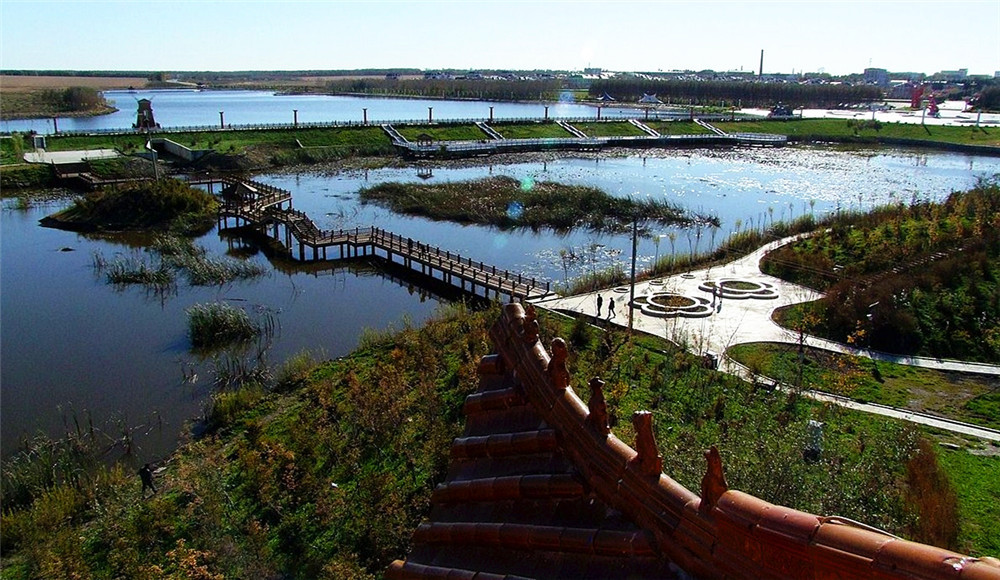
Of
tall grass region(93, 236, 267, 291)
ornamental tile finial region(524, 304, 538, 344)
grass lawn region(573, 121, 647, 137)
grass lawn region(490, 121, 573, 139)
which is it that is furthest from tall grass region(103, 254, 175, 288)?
grass lawn region(573, 121, 647, 137)

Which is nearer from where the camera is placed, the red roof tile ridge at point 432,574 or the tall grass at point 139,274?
the red roof tile ridge at point 432,574

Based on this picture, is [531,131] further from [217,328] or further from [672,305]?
[217,328]

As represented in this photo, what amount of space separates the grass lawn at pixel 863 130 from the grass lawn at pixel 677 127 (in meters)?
3.98

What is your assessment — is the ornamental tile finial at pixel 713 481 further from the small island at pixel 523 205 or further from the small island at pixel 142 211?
the small island at pixel 142 211

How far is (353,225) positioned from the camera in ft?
174

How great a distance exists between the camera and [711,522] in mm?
5434

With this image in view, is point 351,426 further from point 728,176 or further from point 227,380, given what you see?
point 728,176

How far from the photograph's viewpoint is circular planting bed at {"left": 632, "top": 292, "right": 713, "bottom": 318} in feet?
104

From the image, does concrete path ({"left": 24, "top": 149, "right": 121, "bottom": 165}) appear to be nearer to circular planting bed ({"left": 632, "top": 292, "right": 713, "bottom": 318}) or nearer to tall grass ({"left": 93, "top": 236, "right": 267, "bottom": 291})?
tall grass ({"left": 93, "top": 236, "right": 267, "bottom": 291})

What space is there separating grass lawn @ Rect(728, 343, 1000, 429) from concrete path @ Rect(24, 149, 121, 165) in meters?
65.9

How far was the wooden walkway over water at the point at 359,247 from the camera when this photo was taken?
121ft

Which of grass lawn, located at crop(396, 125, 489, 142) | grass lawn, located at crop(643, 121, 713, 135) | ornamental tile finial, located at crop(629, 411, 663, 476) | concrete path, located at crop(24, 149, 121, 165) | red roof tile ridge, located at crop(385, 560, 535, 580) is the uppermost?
grass lawn, located at crop(643, 121, 713, 135)

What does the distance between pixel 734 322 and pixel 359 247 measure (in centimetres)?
2455

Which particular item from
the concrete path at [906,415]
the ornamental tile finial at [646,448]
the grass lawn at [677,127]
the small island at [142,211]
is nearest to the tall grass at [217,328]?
the concrete path at [906,415]
